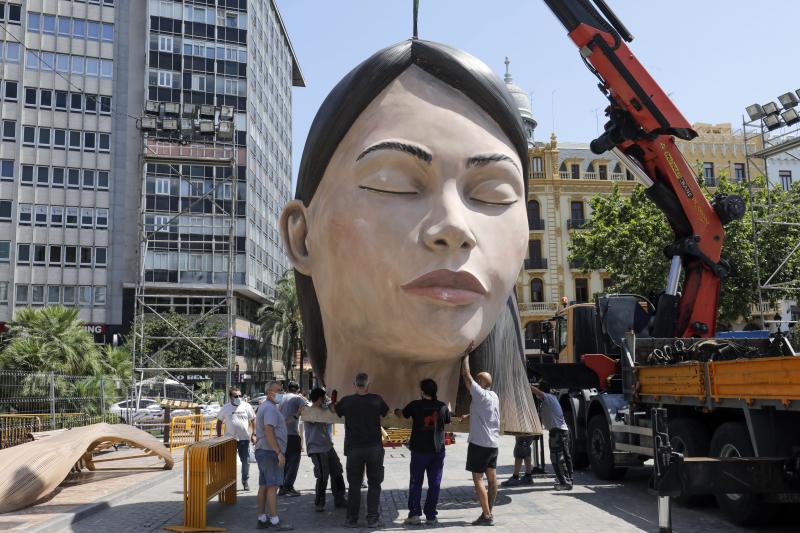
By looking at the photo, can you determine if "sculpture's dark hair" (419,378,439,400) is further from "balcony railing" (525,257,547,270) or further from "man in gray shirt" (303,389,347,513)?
"balcony railing" (525,257,547,270)

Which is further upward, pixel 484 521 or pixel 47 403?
pixel 47 403

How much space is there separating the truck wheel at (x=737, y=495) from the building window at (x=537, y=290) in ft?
119

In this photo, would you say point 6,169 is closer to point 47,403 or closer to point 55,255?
point 55,255

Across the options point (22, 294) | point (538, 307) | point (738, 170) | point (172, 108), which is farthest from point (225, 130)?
point (738, 170)

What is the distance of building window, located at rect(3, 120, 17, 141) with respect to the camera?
132 ft

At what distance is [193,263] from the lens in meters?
41.2

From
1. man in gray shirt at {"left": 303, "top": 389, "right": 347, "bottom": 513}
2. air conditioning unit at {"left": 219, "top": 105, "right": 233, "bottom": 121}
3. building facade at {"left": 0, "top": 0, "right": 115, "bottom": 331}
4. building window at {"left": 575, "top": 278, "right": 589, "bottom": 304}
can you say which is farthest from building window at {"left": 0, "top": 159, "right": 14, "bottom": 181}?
man in gray shirt at {"left": 303, "top": 389, "right": 347, "bottom": 513}

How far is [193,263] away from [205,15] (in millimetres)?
14274

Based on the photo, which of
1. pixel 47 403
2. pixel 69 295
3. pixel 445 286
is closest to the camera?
pixel 445 286

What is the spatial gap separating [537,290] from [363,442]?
38.7m

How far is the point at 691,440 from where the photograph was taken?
9.02 m

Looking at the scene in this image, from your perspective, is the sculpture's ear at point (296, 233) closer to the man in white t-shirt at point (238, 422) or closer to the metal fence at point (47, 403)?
the man in white t-shirt at point (238, 422)

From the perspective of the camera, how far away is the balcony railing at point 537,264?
4450 cm

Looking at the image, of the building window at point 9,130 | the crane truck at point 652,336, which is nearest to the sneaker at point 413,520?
the crane truck at point 652,336
